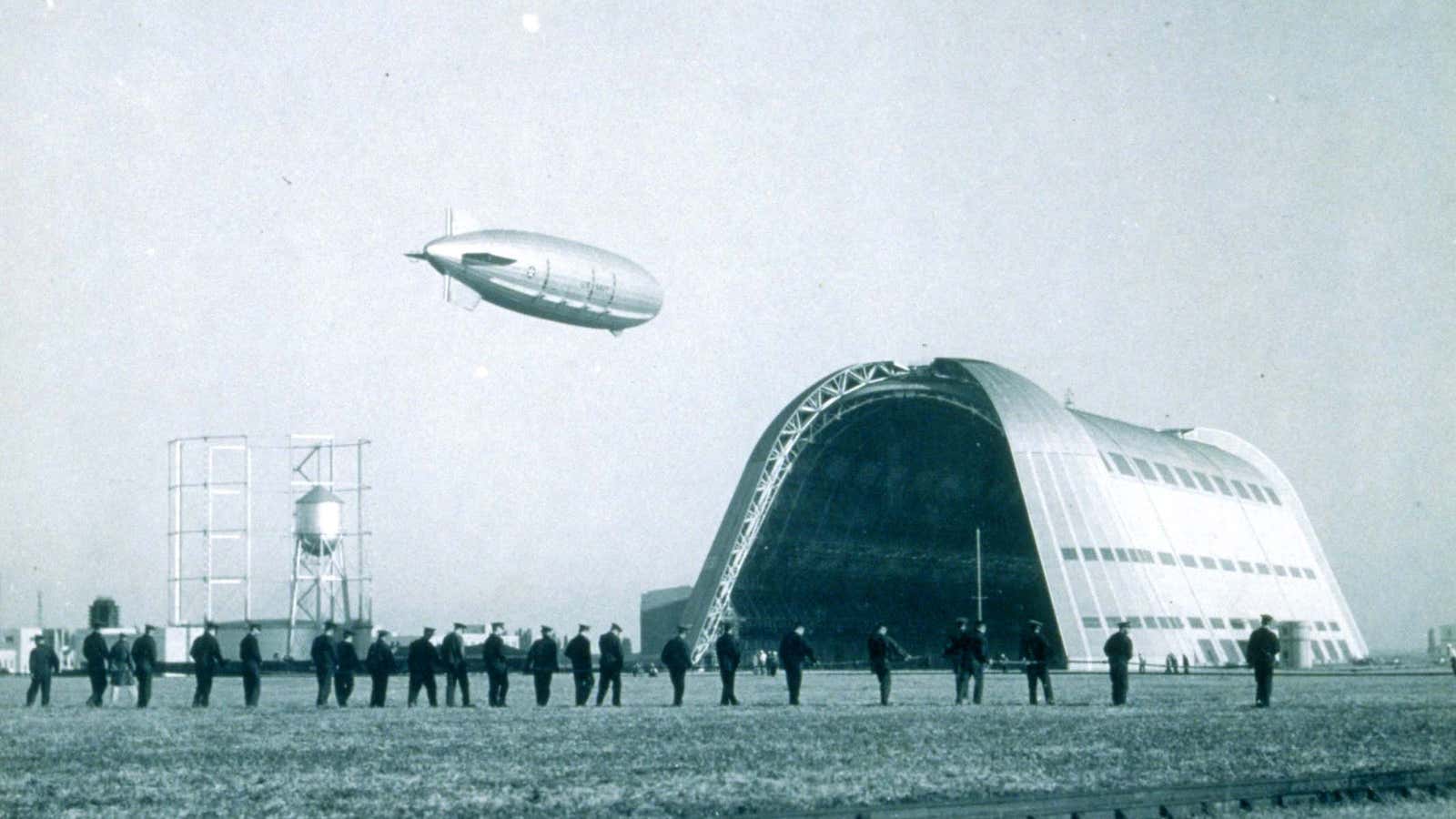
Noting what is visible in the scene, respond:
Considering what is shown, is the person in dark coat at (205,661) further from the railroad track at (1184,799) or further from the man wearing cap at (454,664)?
the railroad track at (1184,799)

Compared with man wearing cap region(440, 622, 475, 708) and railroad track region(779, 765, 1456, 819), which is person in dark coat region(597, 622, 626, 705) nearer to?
man wearing cap region(440, 622, 475, 708)

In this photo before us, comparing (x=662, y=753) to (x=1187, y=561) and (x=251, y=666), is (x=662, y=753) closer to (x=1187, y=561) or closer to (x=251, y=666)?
(x=251, y=666)

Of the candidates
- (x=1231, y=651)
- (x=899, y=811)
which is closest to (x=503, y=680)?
(x=899, y=811)

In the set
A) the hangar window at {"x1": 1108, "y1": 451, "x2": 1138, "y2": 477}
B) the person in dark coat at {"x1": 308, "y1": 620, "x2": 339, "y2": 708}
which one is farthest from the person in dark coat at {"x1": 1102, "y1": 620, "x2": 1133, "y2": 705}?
the hangar window at {"x1": 1108, "y1": 451, "x2": 1138, "y2": 477}

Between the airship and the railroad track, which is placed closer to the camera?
the railroad track

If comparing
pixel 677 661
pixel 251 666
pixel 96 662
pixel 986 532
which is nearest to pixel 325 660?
pixel 251 666

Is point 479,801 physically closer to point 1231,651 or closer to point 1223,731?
point 1223,731
